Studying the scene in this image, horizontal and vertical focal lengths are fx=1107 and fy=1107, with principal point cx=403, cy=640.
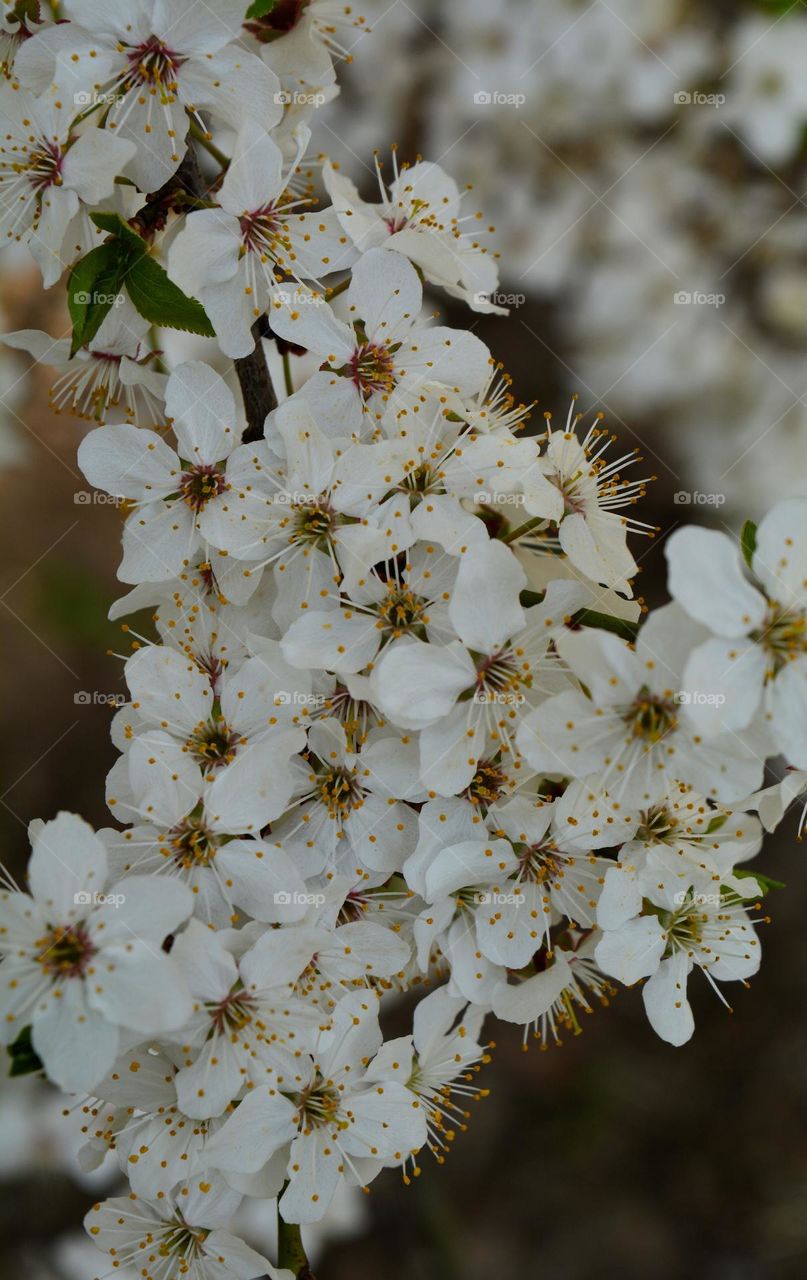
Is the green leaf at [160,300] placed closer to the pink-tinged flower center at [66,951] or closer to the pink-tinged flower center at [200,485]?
the pink-tinged flower center at [200,485]

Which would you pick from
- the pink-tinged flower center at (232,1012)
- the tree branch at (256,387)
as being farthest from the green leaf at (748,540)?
the pink-tinged flower center at (232,1012)

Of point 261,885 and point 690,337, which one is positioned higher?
point 261,885

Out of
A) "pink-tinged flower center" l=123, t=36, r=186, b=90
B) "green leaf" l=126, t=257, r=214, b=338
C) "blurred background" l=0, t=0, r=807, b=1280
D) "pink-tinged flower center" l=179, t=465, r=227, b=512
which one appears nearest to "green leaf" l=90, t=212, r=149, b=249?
"green leaf" l=126, t=257, r=214, b=338

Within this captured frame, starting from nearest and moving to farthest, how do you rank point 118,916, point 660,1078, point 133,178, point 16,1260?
point 118,916 < point 133,178 < point 16,1260 < point 660,1078

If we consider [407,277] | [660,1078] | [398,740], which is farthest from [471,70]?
[660,1078]

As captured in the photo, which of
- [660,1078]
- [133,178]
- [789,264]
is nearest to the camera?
[133,178]

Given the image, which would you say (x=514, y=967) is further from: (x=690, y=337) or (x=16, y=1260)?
(x=690, y=337)
